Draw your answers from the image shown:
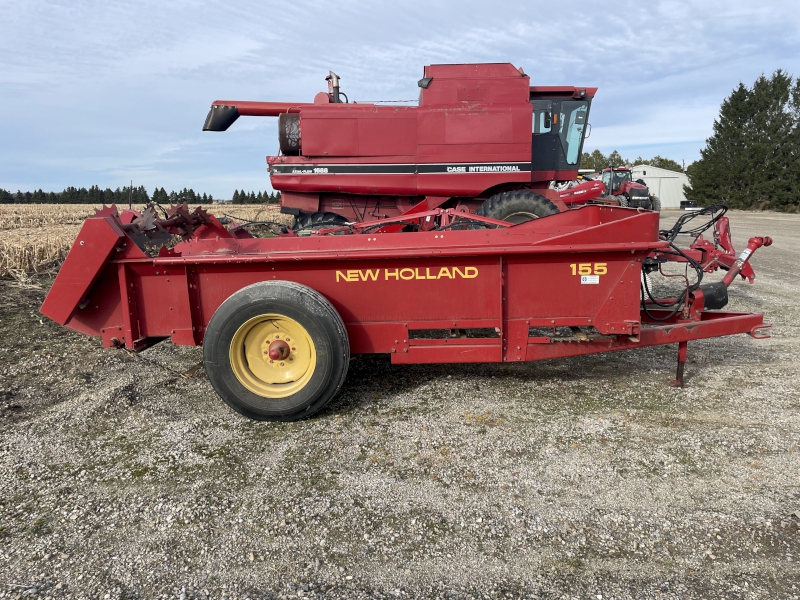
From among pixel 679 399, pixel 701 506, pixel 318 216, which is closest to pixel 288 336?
pixel 701 506

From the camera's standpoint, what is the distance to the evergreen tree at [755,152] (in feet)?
124

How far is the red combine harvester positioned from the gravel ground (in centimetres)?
43

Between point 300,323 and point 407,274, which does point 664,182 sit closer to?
point 407,274

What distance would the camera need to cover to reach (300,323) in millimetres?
3605

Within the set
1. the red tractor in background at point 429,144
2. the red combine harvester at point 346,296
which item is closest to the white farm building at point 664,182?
the red tractor in background at point 429,144

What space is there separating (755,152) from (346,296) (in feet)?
153

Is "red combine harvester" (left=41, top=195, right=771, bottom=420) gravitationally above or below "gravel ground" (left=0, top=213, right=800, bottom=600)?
above

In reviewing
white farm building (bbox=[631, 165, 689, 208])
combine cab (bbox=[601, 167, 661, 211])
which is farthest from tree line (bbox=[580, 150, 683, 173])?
combine cab (bbox=[601, 167, 661, 211])

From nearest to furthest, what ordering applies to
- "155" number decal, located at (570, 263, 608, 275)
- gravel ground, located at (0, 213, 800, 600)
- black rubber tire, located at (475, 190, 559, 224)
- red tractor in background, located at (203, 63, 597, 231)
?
gravel ground, located at (0, 213, 800, 600) → "155" number decal, located at (570, 263, 608, 275) → black rubber tire, located at (475, 190, 559, 224) → red tractor in background, located at (203, 63, 597, 231)

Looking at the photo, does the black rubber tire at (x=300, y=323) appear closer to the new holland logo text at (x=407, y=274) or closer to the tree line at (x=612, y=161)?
the new holland logo text at (x=407, y=274)

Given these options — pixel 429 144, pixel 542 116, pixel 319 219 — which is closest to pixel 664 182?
pixel 542 116

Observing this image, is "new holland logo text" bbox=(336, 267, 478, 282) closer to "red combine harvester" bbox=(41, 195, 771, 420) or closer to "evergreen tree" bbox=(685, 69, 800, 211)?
"red combine harvester" bbox=(41, 195, 771, 420)

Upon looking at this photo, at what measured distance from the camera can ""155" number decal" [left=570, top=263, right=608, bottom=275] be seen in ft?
12.1

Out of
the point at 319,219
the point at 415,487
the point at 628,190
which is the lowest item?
the point at 415,487
